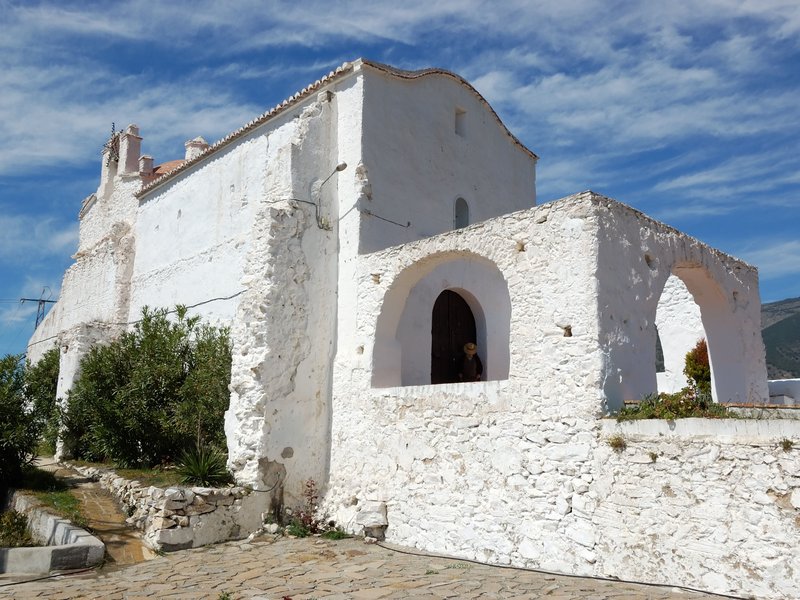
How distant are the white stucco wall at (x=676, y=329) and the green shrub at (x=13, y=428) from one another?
37.6 feet

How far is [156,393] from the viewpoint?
1251 cm

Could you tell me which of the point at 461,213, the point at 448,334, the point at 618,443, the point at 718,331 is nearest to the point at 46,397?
the point at 448,334

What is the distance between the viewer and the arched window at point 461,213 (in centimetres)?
1341

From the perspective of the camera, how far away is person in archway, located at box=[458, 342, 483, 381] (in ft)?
40.4

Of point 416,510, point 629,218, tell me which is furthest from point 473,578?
point 629,218

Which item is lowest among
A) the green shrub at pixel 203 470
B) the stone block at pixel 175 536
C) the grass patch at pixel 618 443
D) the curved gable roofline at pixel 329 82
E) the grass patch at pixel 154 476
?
the stone block at pixel 175 536

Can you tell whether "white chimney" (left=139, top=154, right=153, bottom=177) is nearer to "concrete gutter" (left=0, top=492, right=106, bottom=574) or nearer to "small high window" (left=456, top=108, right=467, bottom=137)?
"small high window" (left=456, top=108, right=467, bottom=137)

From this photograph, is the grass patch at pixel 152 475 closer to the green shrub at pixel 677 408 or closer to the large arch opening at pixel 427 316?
the large arch opening at pixel 427 316

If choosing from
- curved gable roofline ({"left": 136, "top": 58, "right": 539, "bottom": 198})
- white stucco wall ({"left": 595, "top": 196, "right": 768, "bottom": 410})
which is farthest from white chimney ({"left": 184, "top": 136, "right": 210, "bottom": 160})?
white stucco wall ({"left": 595, "top": 196, "right": 768, "bottom": 410})

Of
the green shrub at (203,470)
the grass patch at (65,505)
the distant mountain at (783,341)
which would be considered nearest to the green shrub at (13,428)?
the grass patch at (65,505)

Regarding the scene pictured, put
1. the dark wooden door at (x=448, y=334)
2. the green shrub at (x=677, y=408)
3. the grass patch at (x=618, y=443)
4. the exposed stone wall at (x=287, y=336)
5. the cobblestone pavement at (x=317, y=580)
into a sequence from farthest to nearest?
the dark wooden door at (x=448, y=334)
the exposed stone wall at (x=287, y=336)
the grass patch at (x=618, y=443)
the green shrub at (x=677, y=408)
the cobblestone pavement at (x=317, y=580)

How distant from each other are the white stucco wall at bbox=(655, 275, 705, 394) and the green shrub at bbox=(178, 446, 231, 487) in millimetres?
8392

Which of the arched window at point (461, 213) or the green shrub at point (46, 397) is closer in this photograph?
the green shrub at point (46, 397)

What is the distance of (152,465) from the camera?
12.4 metres
